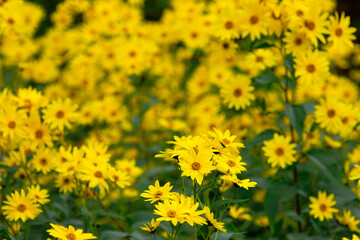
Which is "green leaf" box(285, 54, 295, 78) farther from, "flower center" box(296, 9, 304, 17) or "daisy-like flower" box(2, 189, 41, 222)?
"daisy-like flower" box(2, 189, 41, 222)

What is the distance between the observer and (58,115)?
9.97ft

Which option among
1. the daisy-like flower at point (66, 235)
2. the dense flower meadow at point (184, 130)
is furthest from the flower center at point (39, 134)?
the daisy-like flower at point (66, 235)

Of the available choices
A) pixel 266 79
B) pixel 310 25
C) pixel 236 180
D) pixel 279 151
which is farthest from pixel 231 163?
pixel 310 25

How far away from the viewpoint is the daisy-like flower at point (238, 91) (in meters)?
3.36

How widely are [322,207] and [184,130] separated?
1242 mm

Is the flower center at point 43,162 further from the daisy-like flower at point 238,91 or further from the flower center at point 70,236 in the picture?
the daisy-like flower at point 238,91

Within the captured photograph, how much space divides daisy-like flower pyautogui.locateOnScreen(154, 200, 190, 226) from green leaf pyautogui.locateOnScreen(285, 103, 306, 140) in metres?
1.29

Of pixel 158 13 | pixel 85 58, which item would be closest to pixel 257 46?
pixel 85 58

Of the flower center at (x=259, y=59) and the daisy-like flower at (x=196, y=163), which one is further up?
the flower center at (x=259, y=59)

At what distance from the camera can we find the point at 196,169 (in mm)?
2010

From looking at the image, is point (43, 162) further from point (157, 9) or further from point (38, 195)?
point (157, 9)

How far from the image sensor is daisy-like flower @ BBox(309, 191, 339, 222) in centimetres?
288

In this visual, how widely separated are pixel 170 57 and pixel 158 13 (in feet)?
13.3

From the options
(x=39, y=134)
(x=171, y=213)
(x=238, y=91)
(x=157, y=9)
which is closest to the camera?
(x=171, y=213)
